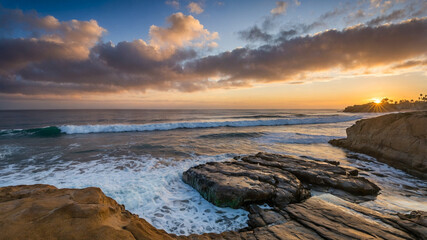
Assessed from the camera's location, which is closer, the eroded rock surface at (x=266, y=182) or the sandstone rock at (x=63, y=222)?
the sandstone rock at (x=63, y=222)

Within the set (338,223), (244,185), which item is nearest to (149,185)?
(244,185)

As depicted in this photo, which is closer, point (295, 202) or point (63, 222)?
point (63, 222)

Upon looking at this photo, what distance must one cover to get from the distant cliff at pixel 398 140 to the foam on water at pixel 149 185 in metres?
9.57

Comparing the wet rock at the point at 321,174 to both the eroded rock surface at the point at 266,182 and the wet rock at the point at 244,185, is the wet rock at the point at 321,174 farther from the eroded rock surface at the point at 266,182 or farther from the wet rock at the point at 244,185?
the wet rock at the point at 244,185

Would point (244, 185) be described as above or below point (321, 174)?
above

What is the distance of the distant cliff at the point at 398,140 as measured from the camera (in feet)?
28.0

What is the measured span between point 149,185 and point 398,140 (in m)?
13.6

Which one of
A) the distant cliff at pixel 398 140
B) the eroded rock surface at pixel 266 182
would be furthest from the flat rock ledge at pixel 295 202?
the distant cliff at pixel 398 140

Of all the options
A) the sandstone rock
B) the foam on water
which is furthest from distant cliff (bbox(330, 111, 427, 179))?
the sandstone rock

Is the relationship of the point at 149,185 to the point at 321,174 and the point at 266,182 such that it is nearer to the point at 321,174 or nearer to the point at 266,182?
the point at 266,182

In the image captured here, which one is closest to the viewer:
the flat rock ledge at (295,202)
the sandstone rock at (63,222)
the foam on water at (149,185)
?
the sandstone rock at (63,222)

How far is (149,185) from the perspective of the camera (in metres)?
6.90

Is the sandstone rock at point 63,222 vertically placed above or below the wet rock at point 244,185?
above

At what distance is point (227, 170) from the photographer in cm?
717
